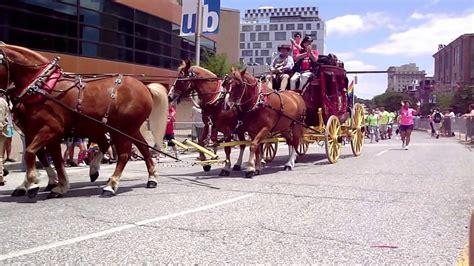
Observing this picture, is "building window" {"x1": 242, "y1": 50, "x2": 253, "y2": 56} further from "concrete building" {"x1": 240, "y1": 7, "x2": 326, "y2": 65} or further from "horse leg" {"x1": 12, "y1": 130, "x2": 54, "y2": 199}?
"horse leg" {"x1": 12, "y1": 130, "x2": 54, "y2": 199}

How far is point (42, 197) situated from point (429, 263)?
6.05m

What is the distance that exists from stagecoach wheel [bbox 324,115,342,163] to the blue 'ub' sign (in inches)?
295

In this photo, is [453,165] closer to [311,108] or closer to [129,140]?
[311,108]

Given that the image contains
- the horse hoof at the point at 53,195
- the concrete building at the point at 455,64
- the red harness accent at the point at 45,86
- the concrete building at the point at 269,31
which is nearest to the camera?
the red harness accent at the point at 45,86

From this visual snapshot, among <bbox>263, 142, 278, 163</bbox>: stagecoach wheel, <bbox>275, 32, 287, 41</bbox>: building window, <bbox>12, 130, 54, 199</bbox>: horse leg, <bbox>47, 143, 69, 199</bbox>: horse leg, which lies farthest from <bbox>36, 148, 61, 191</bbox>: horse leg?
<bbox>275, 32, 287, 41</bbox>: building window

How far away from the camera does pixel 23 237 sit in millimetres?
5895

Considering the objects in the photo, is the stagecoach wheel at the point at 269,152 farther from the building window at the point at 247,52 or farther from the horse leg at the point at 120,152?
the building window at the point at 247,52

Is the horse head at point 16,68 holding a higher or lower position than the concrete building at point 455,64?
lower

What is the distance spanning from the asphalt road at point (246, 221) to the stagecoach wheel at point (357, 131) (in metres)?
5.77

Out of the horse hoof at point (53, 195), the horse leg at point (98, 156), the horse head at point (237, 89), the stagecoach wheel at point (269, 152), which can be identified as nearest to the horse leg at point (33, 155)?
the horse hoof at point (53, 195)

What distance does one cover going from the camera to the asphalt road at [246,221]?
17.3 ft

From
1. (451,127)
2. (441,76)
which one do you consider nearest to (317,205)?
(451,127)

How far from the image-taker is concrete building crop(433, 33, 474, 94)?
125713 millimetres

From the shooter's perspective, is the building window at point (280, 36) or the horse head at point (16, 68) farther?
the building window at point (280, 36)
